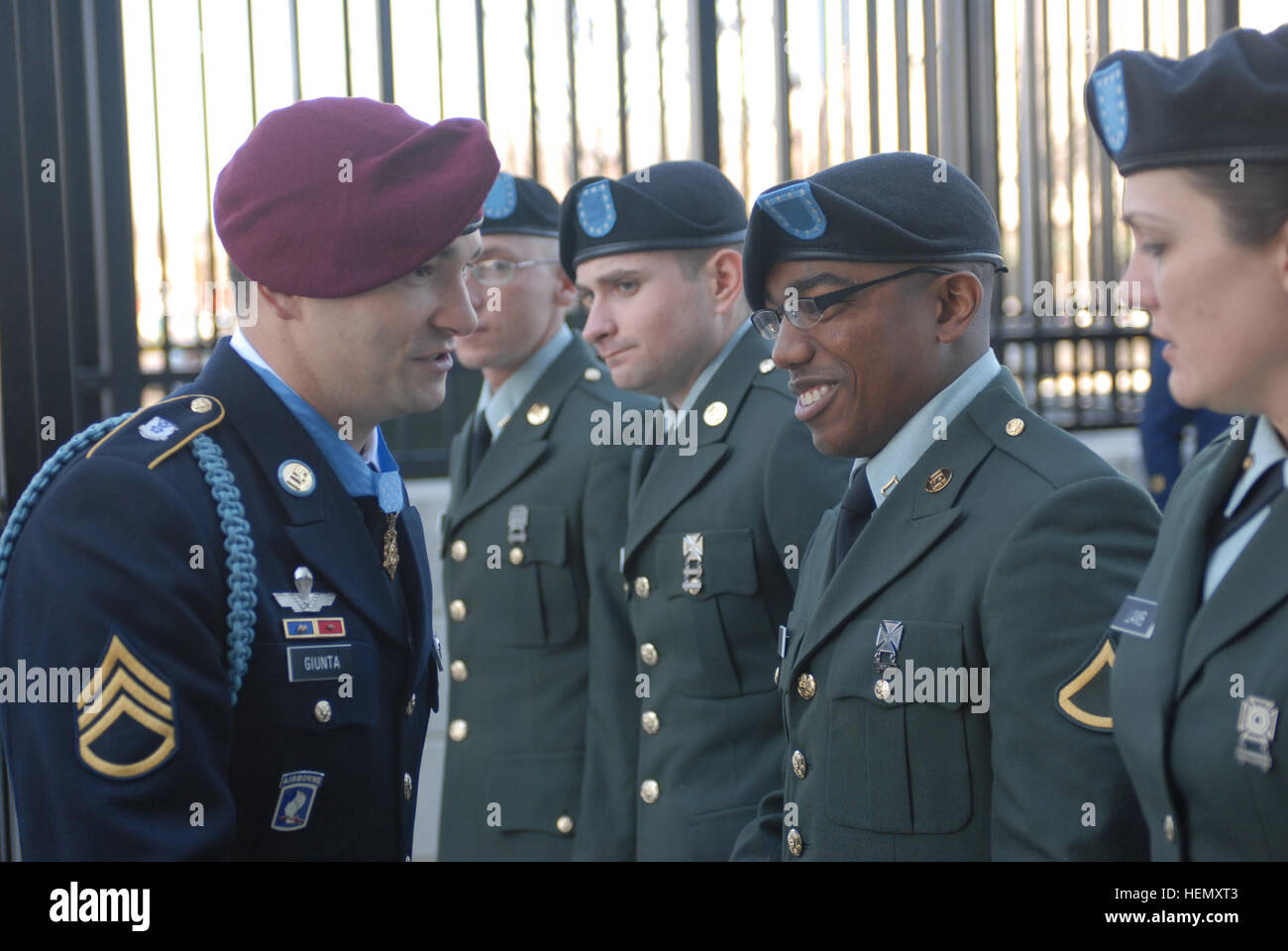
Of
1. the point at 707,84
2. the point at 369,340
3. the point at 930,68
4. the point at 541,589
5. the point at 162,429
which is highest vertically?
the point at 930,68

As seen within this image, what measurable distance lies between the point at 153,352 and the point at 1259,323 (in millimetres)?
3663

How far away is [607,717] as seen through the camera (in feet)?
10.1

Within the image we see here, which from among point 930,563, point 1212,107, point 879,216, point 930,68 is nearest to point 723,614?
point 930,563

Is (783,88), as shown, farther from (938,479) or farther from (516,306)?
(938,479)

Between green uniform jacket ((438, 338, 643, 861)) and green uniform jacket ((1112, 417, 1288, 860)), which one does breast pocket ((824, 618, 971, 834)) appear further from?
green uniform jacket ((438, 338, 643, 861))

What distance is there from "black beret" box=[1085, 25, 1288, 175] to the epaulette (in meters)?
1.18

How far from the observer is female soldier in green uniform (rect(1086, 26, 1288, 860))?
4.63 feet

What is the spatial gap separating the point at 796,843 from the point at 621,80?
10.2ft

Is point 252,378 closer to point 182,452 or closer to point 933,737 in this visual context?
point 182,452

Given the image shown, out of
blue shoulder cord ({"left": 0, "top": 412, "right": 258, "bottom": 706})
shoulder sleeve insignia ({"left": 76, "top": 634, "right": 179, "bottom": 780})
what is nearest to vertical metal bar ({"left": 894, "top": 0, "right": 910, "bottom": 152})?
blue shoulder cord ({"left": 0, "top": 412, "right": 258, "bottom": 706})

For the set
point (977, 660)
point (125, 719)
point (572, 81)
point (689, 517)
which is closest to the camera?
point (125, 719)

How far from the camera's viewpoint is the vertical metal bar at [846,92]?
4793 mm

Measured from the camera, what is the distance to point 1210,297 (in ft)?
4.86

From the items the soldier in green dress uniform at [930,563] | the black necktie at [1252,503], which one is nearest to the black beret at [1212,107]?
the black necktie at [1252,503]
